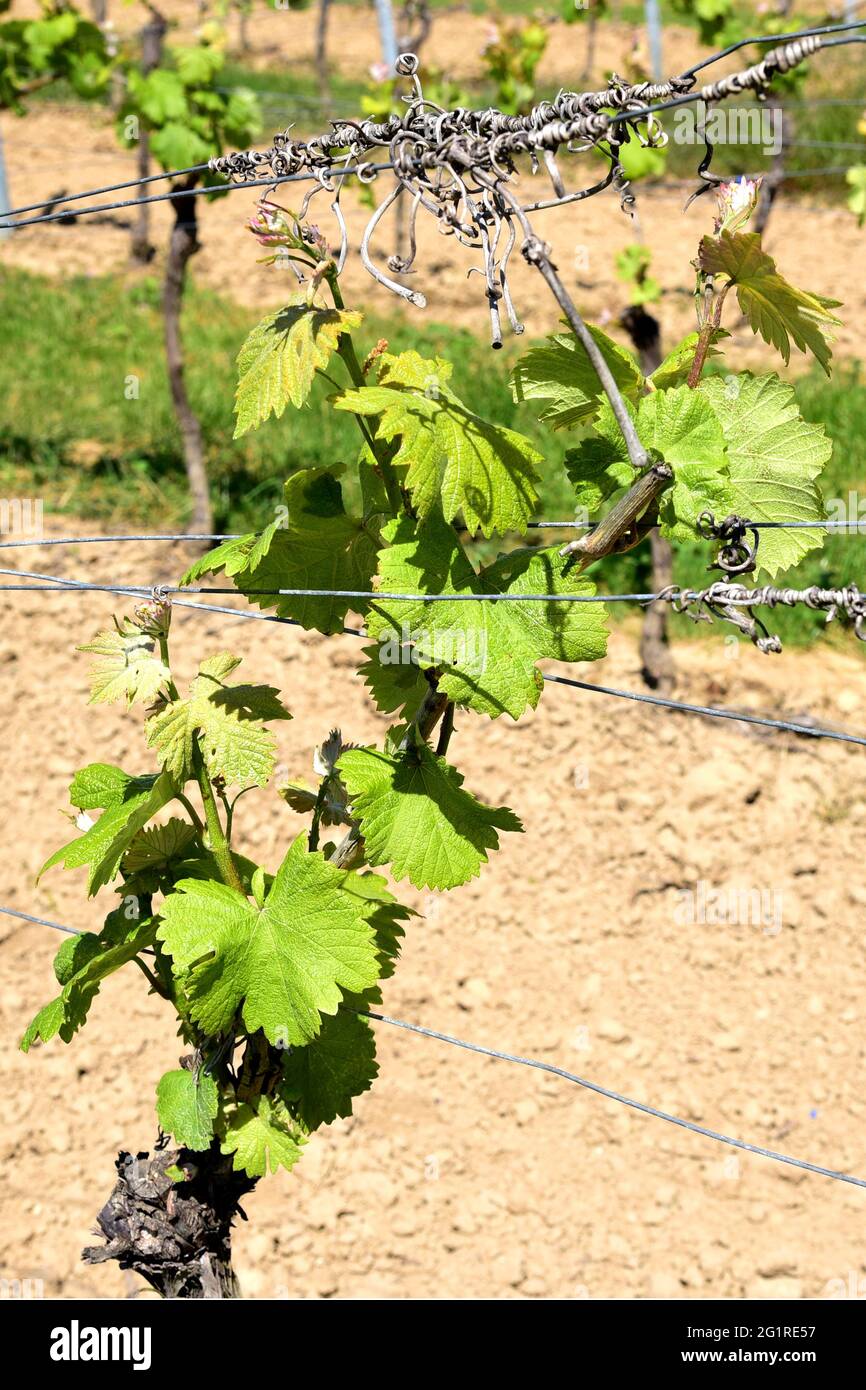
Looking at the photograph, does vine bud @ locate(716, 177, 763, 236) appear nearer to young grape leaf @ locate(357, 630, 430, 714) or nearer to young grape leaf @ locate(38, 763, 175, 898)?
young grape leaf @ locate(357, 630, 430, 714)

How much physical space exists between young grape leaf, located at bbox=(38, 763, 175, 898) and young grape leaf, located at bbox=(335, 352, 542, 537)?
1.99 ft

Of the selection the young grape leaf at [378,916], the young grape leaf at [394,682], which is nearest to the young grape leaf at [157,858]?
the young grape leaf at [378,916]

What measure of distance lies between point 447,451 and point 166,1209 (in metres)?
1.60

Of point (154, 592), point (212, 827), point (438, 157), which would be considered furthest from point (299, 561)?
point (438, 157)

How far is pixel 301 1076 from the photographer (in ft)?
7.69

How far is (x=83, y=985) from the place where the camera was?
221 centimetres

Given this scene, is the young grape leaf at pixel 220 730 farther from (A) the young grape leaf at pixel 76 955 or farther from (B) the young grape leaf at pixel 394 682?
(A) the young grape leaf at pixel 76 955

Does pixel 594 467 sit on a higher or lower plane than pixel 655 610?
lower

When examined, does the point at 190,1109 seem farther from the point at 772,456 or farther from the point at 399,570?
the point at 772,456

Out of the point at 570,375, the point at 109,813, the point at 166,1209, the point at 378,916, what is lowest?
the point at 166,1209

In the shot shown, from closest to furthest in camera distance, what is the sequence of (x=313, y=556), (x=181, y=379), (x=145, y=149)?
(x=313, y=556) → (x=181, y=379) → (x=145, y=149)

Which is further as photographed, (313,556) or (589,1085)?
(589,1085)

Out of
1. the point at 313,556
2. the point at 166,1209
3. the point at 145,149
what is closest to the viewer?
the point at 313,556

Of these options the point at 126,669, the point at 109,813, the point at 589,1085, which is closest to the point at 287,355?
the point at 126,669
